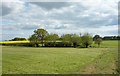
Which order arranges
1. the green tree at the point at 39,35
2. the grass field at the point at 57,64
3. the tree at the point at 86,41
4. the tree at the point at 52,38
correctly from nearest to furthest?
1. the grass field at the point at 57,64
2. the tree at the point at 86,41
3. the green tree at the point at 39,35
4. the tree at the point at 52,38

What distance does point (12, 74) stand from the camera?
1112 centimetres

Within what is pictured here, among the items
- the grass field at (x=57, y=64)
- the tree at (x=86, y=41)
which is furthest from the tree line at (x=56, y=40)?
the grass field at (x=57, y=64)

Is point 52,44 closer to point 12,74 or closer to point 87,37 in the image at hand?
point 87,37

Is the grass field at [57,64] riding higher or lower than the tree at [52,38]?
lower

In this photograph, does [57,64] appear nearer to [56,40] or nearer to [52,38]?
[52,38]

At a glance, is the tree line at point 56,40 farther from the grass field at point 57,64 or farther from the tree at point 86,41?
the grass field at point 57,64

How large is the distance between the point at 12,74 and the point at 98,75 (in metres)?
8.71

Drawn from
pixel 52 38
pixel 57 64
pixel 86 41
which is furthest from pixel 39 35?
pixel 57 64

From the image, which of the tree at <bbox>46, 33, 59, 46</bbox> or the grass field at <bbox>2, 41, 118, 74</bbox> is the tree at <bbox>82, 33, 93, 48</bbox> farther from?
the grass field at <bbox>2, 41, 118, 74</bbox>

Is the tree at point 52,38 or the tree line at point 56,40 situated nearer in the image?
the tree line at point 56,40

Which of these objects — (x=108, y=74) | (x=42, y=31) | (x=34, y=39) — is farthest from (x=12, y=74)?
(x=42, y=31)

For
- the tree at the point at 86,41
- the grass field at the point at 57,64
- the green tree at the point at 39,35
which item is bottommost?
the grass field at the point at 57,64

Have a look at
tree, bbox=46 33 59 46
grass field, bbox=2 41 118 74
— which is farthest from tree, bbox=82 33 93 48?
grass field, bbox=2 41 118 74

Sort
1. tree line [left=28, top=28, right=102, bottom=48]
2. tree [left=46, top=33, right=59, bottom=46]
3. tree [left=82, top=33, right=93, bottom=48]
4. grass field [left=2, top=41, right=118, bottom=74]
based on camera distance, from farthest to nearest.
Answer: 1. tree [left=46, top=33, right=59, bottom=46]
2. tree line [left=28, top=28, right=102, bottom=48]
3. tree [left=82, top=33, right=93, bottom=48]
4. grass field [left=2, top=41, right=118, bottom=74]
